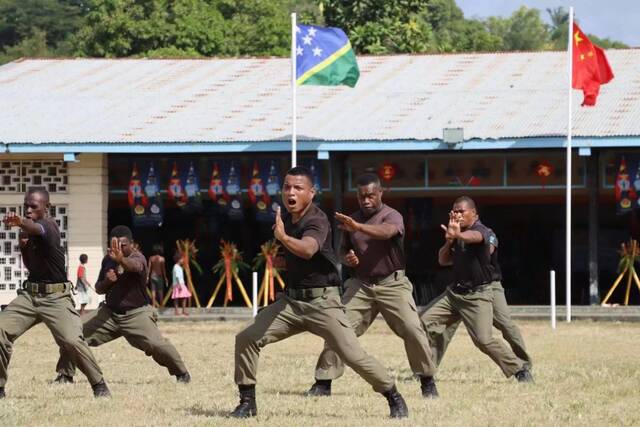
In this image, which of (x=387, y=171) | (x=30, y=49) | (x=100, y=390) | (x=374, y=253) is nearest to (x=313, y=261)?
(x=374, y=253)

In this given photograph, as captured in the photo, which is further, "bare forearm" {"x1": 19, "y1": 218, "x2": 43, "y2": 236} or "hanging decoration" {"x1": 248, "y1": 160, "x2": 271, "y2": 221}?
"hanging decoration" {"x1": 248, "y1": 160, "x2": 271, "y2": 221}

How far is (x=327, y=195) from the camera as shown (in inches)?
1168

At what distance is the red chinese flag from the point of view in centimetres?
2639

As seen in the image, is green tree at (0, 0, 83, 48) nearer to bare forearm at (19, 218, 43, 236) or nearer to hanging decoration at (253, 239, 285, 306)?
hanging decoration at (253, 239, 285, 306)

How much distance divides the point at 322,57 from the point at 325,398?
Result: 13898 mm

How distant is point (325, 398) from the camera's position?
13.1 m

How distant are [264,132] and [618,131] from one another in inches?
261

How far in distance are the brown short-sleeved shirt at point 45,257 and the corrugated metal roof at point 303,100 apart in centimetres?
1411

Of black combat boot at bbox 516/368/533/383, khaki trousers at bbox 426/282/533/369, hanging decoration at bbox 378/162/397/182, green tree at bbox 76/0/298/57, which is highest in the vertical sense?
green tree at bbox 76/0/298/57

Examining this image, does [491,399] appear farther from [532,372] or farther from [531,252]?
[531,252]

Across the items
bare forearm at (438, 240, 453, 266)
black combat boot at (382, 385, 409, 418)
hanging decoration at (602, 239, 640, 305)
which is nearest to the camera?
black combat boot at (382, 385, 409, 418)

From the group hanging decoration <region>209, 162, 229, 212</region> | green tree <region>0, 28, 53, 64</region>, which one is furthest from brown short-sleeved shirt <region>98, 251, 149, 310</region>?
green tree <region>0, 28, 53, 64</region>

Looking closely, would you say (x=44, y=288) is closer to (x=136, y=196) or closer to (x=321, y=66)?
(x=321, y=66)

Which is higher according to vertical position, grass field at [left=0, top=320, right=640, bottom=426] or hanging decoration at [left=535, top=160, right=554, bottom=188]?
hanging decoration at [left=535, top=160, right=554, bottom=188]
